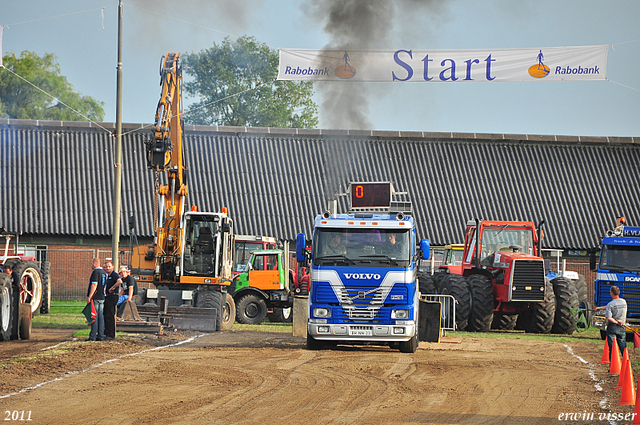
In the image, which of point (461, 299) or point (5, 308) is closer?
point (5, 308)

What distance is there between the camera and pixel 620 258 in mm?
20984

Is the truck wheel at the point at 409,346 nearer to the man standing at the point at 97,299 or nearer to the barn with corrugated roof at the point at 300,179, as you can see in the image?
the man standing at the point at 97,299

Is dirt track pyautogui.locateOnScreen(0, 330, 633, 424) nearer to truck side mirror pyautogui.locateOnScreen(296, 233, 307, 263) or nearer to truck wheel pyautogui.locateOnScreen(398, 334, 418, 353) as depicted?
truck wheel pyautogui.locateOnScreen(398, 334, 418, 353)

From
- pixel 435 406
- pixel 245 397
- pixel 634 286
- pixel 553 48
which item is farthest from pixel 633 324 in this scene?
pixel 245 397

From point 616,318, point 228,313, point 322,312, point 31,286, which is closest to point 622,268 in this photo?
point 616,318

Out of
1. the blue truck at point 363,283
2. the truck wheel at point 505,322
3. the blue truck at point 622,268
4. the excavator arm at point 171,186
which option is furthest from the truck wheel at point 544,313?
the excavator arm at point 171,186

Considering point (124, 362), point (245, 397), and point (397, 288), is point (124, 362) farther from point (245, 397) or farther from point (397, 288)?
point (397, 288)

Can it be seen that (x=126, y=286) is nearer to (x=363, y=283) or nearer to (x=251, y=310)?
(x=251, y=310)

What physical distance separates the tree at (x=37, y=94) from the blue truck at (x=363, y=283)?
47502 mm

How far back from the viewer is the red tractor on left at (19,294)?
16781mm

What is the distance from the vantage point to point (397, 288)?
1528cm

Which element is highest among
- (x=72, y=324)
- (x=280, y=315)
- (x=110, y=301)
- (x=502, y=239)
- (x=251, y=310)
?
(x=502, y=239)

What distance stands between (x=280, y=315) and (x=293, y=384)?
14.8 metres

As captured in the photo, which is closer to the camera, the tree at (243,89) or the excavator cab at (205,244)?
the excavator cab at (205,244)
